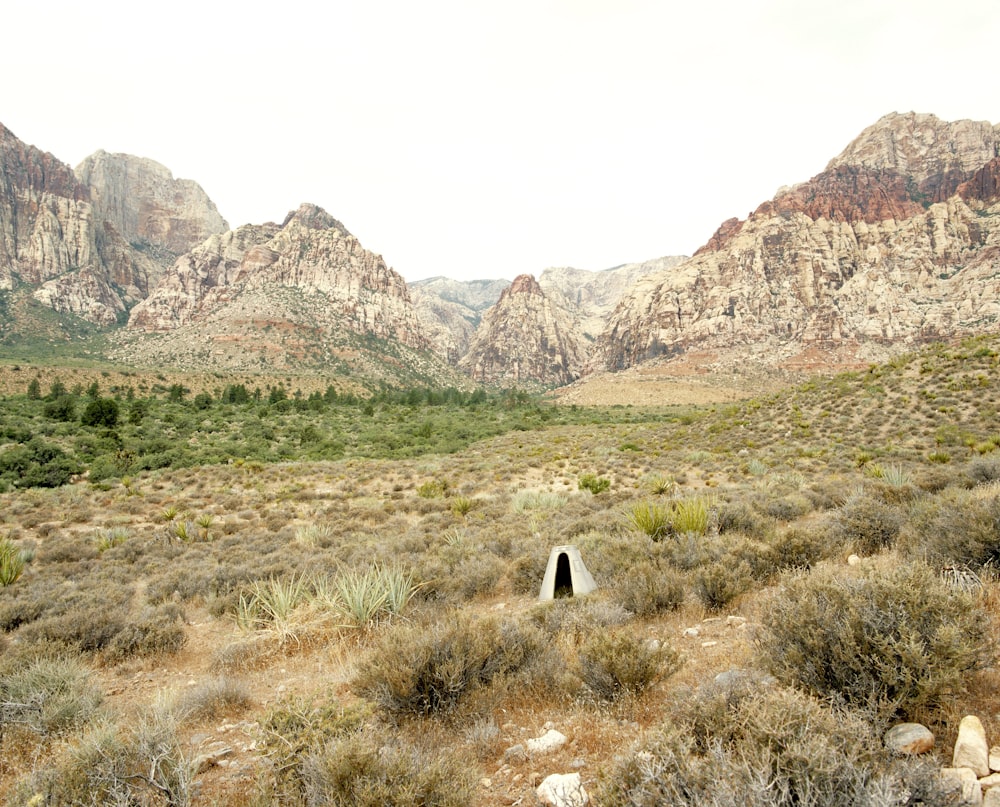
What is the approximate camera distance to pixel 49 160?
170625 mm

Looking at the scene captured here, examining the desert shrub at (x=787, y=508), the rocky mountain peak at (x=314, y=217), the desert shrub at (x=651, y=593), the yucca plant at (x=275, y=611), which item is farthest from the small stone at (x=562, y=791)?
the rocky mountain peak at (x=314, y=217)

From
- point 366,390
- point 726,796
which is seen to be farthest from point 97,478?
point 366,390

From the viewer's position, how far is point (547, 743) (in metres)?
3.25

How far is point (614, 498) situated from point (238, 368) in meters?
97.6

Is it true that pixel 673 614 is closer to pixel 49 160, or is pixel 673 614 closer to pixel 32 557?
pixel 32 557

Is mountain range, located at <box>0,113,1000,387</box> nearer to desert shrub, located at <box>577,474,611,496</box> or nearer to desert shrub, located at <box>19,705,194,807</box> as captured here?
desert shrub, located at <box>577,474,611,496</box>

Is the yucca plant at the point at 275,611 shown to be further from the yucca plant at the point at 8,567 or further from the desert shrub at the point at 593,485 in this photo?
the desert shrub at the point at 593,485

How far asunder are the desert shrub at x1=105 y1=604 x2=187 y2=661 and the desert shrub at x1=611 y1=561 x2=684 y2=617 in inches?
211

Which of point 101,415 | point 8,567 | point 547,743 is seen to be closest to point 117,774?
point 547,743

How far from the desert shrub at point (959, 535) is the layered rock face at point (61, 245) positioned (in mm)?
166591

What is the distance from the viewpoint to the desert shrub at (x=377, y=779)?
2418mm

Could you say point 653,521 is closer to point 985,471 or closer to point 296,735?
point 985,471

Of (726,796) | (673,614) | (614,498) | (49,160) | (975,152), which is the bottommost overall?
(614,498)

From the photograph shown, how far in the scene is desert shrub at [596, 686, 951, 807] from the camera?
6.30ft
